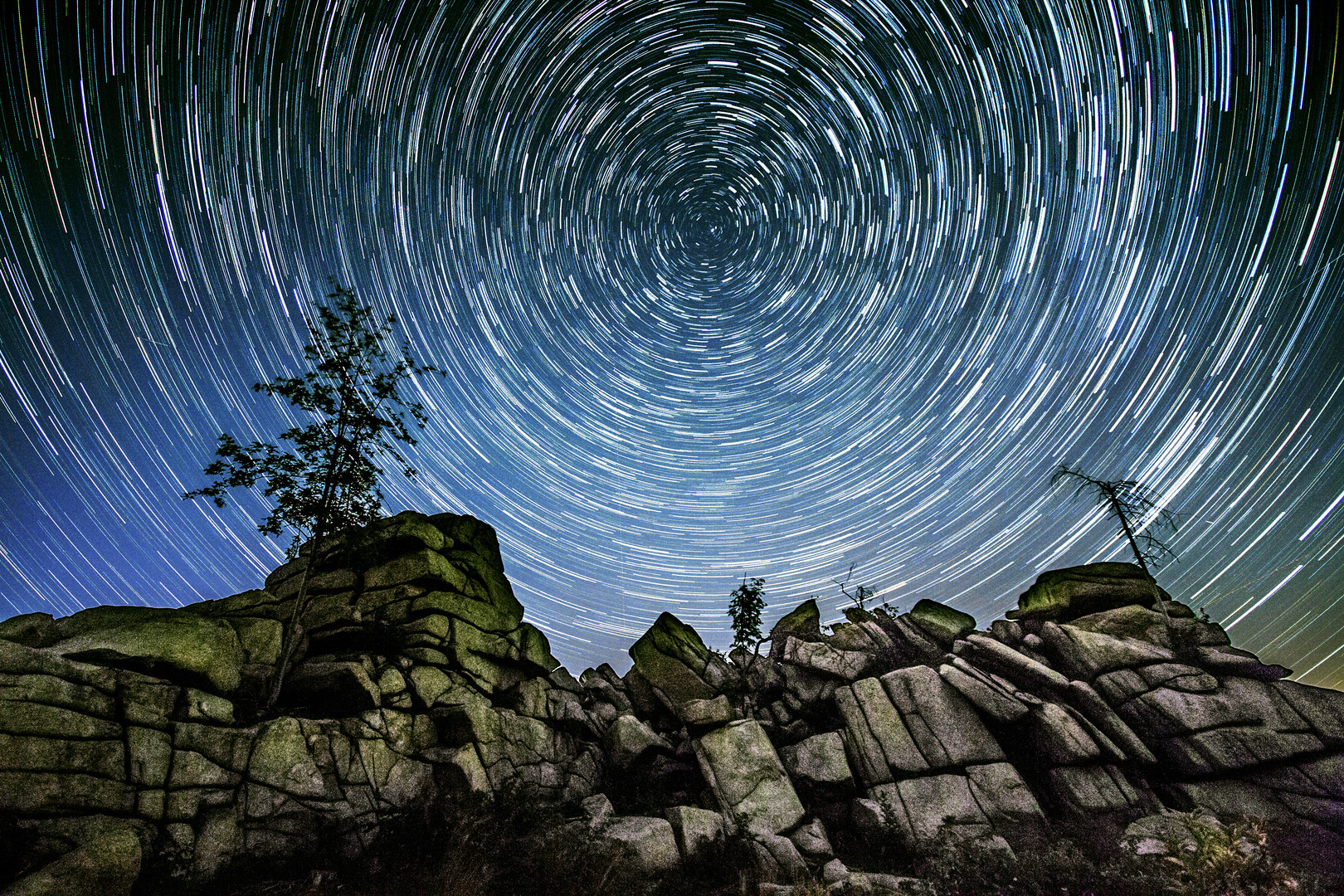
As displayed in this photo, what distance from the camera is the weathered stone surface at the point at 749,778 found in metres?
13.8

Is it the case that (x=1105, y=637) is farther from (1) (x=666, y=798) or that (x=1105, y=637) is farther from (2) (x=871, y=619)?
(1) (x=666, y=798)

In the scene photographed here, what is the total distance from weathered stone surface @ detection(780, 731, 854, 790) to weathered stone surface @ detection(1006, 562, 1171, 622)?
11.9m

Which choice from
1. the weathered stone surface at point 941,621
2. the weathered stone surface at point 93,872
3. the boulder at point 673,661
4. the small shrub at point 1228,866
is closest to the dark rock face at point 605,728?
the weathered stone surface at point 93,872

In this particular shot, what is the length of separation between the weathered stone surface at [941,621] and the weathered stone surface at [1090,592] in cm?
203

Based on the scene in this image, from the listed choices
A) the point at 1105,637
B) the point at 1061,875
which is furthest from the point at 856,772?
the point at 1105,637

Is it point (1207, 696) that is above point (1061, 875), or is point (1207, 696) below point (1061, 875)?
above

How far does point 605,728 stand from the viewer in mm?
17672

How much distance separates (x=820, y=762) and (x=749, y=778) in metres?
2.73

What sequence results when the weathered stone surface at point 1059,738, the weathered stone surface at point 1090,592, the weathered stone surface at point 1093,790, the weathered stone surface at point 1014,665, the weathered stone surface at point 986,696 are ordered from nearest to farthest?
the weathered stone surface at point 1093,790 → the weathered stone surface at point 1059,738 → the weathered stone surface at point 986,696 → the weathered stone surface at point 1014,665 → the weathered stone surface at point 1090,592

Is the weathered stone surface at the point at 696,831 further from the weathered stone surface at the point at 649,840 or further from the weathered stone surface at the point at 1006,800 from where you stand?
the weathered stone surface at the point at 1006,800

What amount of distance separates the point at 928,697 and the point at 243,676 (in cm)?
2183

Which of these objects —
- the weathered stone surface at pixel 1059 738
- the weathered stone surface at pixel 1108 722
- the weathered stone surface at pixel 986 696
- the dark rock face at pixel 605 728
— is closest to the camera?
the dark rock face at pixel 605 728

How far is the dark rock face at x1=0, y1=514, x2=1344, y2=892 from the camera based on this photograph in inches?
342

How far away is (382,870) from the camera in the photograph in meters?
9.66
